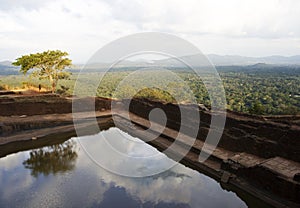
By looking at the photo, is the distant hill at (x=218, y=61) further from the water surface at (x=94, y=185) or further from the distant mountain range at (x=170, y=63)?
the water surface at (x=94, y=185)

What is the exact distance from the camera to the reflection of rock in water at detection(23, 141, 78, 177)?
26.4ft

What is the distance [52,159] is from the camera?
888 cm

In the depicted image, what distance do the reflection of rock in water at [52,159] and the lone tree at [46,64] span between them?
9900 millimetres

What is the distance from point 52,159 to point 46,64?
38.9 feet

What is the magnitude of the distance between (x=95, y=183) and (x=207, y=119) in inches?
202

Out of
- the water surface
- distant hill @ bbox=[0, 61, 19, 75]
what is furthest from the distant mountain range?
the water surface

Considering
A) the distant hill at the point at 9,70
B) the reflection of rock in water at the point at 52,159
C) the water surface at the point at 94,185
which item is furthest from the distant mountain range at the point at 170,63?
the water surface at the point at 94,185

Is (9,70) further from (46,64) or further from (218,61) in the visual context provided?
(218,61)

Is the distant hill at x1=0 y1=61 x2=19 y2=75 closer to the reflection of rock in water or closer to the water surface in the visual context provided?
the reflection of rock in water

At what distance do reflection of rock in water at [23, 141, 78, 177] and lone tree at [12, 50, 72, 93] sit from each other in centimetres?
990

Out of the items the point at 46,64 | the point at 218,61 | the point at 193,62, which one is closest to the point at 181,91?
the point at 193,62

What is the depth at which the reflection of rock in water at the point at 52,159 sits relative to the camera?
805 centimetres

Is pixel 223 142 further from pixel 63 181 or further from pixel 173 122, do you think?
pixel 63 181

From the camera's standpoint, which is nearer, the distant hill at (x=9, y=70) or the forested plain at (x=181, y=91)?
the forested plain at (x=181, y=91)
